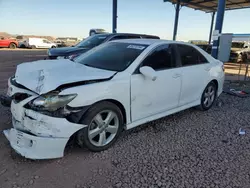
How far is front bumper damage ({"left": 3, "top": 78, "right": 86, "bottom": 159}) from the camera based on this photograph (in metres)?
2.55

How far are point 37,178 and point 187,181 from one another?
1698 millimetres

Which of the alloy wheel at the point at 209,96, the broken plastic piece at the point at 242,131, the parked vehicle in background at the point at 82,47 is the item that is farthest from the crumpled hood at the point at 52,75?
the parked vehicle in background at the point at 82,47

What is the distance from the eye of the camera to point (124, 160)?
288 centimetres

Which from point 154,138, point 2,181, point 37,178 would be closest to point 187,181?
point 154,138

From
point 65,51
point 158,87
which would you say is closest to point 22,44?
point 65,51

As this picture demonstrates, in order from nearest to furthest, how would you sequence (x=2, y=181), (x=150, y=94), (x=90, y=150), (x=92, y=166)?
(x=2, y=181), (x=92, y=166), (x=90, y=150), (x=150, y=94)

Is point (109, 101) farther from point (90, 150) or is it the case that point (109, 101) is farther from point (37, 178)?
point (37, 178)

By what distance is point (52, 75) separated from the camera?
2871 millimetres

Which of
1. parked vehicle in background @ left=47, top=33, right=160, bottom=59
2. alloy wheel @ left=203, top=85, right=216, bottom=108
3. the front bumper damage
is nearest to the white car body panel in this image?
the front bumper damage

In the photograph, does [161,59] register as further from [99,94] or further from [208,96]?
[208,96]

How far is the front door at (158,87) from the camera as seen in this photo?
3.28 m

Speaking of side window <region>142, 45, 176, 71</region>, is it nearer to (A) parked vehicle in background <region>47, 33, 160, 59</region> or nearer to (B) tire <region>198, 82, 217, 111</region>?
(B) tire <region>198, 82, 217, 111</region>

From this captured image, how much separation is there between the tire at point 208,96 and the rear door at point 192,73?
0.21 meters

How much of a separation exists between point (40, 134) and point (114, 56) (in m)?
1.75
